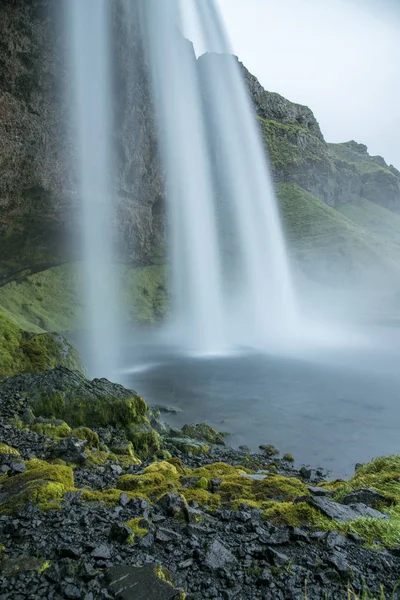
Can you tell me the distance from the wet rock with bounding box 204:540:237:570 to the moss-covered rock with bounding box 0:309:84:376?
13732mm

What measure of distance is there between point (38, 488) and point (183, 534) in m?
2.23

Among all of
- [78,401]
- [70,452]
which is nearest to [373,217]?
[78,401]

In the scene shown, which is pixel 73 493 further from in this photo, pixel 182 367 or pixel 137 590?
pixel 182 367

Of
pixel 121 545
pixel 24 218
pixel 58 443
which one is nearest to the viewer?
pixel 121 545

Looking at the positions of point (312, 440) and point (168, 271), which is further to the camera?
point (168, 271)

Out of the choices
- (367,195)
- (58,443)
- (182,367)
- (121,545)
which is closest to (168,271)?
(182,367)

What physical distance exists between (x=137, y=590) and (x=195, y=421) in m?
15.1

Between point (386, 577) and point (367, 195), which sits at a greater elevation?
point (367, 195)

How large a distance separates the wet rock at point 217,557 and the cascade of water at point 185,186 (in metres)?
31.4

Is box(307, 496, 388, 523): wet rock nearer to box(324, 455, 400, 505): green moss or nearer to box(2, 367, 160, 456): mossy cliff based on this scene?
box(324, 455, 400, 505): green moss

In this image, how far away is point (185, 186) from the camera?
52.8m

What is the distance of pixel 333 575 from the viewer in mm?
4324

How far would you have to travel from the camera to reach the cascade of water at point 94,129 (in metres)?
26.7

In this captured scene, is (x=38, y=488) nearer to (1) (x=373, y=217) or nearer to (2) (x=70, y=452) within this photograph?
(2) (x=70, y=452)
